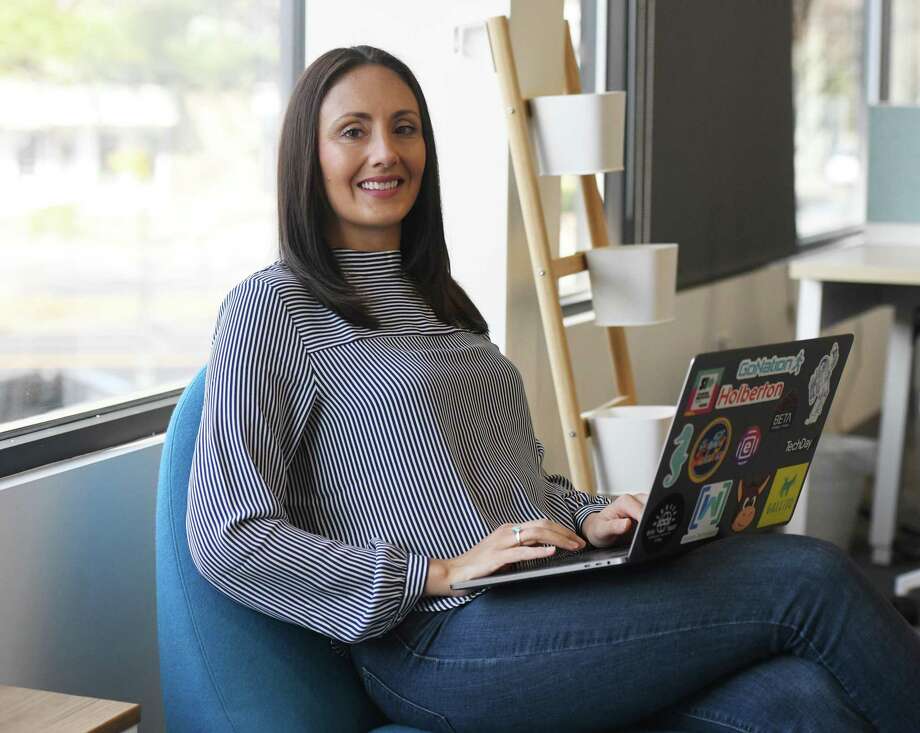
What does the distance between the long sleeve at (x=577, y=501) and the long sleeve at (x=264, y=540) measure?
1.06 feet

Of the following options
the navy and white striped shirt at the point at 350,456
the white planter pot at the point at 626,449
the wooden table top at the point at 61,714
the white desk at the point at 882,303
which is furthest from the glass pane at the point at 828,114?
the wooden table top at the point at 61,714

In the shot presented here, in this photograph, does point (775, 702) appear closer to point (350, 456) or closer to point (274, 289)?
point (350, 456)

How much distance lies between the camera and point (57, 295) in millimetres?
1858

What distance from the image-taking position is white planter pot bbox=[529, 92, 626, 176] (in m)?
2.29

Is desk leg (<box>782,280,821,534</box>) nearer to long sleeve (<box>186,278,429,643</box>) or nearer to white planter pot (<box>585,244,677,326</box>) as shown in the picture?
white planter pot (<box>585,244,677,326</box>)

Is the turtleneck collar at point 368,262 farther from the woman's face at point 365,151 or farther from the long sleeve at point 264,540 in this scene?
the long sleeve at point 264,540

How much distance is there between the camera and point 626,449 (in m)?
2.43

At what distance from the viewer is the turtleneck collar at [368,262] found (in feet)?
5.48

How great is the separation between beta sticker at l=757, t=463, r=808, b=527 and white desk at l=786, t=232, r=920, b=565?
4.51 feet

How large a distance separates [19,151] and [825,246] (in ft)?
11.9

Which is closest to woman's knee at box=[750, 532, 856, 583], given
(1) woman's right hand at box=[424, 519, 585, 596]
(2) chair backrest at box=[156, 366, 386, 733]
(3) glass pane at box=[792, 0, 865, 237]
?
(1) woman's right hand at box=[424, 519, 585, 596]

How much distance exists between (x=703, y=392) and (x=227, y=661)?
61 cm

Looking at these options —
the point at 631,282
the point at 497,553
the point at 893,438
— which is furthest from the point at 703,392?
the point at 893,438

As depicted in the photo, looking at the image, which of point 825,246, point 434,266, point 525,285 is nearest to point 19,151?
point 434,266
